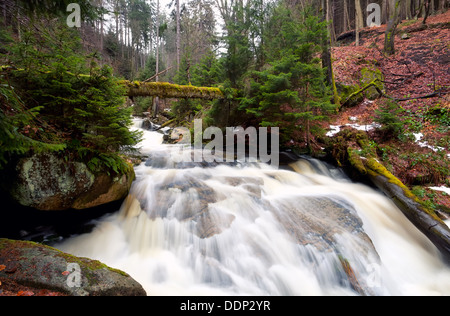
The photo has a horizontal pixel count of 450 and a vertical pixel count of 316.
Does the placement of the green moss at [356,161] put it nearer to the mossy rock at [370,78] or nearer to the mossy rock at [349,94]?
the mossy rock at [349,94]

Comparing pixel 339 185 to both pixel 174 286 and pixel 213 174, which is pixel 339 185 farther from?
pixel 174 286

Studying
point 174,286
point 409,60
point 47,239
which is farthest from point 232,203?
point 409,60

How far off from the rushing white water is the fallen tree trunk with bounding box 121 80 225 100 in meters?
3.60

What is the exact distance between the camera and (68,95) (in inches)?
149

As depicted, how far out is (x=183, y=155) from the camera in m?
8.77

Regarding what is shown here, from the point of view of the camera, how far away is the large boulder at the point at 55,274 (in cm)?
210

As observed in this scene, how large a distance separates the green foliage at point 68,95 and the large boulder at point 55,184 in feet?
0.77

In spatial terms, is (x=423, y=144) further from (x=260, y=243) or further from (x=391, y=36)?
(x=391, y=36)

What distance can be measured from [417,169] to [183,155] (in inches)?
323

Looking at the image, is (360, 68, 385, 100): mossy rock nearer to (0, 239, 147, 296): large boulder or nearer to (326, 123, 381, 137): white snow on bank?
(326, 123, 381, 137): white snow on bank

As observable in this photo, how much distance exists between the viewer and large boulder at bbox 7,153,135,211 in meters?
3.39

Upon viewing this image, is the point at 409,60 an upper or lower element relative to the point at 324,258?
upper
